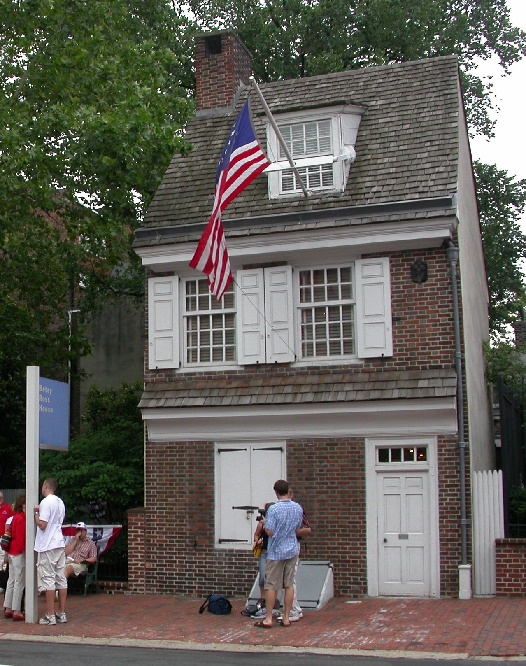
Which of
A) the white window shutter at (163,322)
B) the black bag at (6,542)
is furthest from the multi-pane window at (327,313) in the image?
the black bag at (6,542)

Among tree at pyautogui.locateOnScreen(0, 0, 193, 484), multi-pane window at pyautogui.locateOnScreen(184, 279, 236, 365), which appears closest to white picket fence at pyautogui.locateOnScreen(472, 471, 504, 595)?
multi-pane window at pyautogui.locateOnScreen(184, 279, 236, 365)

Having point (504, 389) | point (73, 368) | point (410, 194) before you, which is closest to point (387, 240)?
point (410, 194)

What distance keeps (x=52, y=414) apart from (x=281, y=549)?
3819 mm

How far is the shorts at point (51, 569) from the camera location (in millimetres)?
11812

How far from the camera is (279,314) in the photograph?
15.0 metres

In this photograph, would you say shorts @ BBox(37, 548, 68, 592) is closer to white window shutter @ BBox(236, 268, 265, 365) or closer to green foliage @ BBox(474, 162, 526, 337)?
white window shutter @ BBox(236, 268, 265, 365)

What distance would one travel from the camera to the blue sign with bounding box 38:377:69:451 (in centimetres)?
1257

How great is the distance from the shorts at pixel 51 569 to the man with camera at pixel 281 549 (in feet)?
8.78

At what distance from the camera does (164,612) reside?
42.9 feet

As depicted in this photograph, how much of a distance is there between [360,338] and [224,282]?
2.30 m

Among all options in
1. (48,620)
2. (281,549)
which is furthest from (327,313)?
(48,620)

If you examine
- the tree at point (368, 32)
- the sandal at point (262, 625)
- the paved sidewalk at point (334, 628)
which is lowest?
the paved sidewalk at point (334, 628)

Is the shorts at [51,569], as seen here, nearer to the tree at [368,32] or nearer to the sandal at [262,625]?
the sandal at [262,625]

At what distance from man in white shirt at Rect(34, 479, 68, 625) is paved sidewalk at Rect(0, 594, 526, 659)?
34 centimetres
